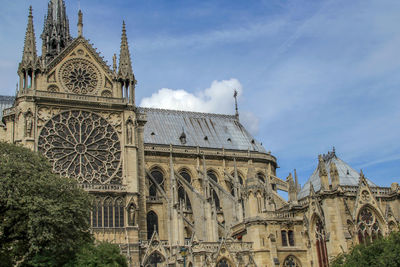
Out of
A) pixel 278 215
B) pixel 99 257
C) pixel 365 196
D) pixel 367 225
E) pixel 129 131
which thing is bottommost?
pixel 99 257

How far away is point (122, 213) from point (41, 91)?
11.4 metres

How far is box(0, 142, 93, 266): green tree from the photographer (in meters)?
26.4

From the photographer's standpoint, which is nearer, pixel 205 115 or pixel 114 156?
pixel 114 156

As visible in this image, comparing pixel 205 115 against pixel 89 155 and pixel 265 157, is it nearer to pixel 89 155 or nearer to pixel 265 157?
pixel 265 157

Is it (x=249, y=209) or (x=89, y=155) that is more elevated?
(x=89, y=155)

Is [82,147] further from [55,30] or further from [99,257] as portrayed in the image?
[55,30]

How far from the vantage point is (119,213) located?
131 feet

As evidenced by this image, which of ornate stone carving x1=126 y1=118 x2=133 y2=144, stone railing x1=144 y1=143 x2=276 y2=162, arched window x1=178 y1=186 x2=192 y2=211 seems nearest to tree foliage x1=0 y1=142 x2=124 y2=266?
ornate stone carving x1=126 y1=118 x2=133 y2=144

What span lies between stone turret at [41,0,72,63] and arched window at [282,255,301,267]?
30.9 meters

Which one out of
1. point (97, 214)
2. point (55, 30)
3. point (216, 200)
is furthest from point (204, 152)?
point (55, 30)

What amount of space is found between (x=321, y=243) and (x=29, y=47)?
26.9 meters

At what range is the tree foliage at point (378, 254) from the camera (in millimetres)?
26531

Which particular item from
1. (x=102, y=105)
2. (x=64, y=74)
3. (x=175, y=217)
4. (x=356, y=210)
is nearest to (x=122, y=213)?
(x=175, y=217)

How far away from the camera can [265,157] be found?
186ft
